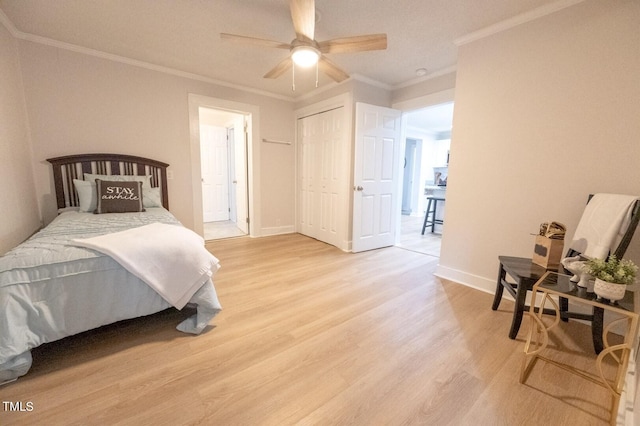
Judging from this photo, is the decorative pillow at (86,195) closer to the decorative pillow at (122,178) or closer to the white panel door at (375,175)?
the decorative pillow at (122,178)

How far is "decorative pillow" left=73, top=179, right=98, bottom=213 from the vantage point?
2.69 m

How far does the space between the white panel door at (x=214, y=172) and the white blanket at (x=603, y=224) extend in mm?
5685

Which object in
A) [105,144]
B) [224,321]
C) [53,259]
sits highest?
[105,144]

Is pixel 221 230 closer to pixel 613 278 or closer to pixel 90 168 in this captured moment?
pixel 90 168

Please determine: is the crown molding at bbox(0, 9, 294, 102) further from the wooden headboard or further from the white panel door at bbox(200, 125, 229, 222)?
the white panel door at bbox(200, 125, 229, 222)

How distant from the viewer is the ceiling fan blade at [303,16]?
1.53 m

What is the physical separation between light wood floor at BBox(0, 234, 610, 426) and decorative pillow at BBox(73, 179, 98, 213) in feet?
5.22

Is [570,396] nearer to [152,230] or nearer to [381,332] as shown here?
[381,332]

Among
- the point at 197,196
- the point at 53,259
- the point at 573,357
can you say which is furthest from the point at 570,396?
the point at 197,196

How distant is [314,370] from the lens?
145cm

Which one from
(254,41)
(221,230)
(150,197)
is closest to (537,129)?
(254,41)

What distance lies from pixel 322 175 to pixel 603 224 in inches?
123

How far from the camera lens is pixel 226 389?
131cm

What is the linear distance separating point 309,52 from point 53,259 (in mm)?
2124
